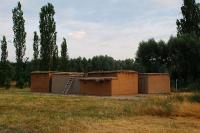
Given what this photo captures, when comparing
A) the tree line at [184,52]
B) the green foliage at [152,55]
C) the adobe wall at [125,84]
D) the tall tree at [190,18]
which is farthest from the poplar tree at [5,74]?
the tall tree at [190,18]

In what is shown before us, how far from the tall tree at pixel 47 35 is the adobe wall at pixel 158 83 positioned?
16.5m

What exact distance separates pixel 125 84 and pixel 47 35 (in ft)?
58.4

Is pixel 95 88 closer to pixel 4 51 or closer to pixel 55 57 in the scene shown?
pixel 55 57

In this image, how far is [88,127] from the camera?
1491cm

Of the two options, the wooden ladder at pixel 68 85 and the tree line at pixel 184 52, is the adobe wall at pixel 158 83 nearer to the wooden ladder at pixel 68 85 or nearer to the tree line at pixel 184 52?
the tree line at pixel 184 52

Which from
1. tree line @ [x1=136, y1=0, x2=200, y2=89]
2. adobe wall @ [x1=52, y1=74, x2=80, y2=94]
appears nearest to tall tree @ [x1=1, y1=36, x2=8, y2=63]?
adobe wall @ [x1=52, y1=74, x2=80, y2=94]

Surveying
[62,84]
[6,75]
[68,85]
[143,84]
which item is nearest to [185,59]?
[143,84]

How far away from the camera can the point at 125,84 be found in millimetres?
48594

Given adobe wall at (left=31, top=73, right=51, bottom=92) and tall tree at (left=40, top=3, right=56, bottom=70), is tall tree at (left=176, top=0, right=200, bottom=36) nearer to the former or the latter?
tall tree at (left=40, top=3, right=56, bottom=70)

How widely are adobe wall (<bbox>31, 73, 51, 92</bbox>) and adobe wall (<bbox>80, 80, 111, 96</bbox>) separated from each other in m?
7.05

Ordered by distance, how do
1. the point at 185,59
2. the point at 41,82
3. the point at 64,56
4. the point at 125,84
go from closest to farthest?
the point at 125,84 → the point at 41,82 → the point at 185,59 → the point at 64,56

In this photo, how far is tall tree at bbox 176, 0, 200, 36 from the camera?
59.4 metres

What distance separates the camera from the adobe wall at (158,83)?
52.0 metres

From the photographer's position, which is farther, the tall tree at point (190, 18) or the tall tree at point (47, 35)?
the tall tree at point (47, 35)
